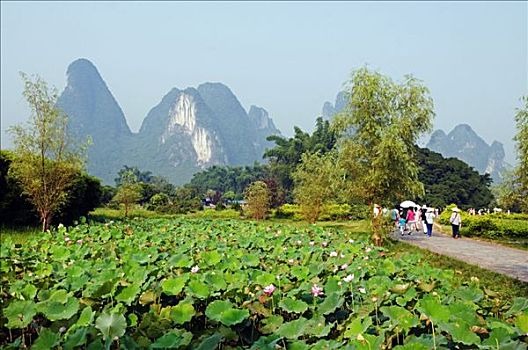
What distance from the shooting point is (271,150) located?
167 ft

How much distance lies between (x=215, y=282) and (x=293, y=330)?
0.96 metres

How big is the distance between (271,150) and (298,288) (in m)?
47.9

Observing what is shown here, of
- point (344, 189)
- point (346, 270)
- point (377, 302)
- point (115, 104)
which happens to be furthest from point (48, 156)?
point (115, 104)

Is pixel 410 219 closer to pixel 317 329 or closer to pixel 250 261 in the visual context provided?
pixel 250 261

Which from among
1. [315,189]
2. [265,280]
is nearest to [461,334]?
[265,280]

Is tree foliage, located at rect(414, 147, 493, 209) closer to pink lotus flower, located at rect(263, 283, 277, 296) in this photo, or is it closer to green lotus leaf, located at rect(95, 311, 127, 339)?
pink lotus flower, located at rect(263, 283, 277, 296)

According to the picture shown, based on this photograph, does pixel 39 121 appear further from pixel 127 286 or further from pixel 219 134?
pixel 219 134

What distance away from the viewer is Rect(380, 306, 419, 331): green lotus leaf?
2.30 m

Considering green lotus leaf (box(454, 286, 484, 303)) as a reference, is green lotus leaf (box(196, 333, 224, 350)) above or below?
below

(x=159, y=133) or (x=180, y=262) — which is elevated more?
(x=159, y=133)

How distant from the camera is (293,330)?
2.29 m

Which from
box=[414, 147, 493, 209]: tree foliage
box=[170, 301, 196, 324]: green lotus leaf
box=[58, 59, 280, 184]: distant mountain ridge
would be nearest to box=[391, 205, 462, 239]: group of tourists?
box=[170, 301, 196, 324]: green lotus leaf

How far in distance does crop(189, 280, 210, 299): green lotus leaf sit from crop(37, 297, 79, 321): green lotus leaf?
25.8 inches

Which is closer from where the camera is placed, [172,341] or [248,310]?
[172,341]
